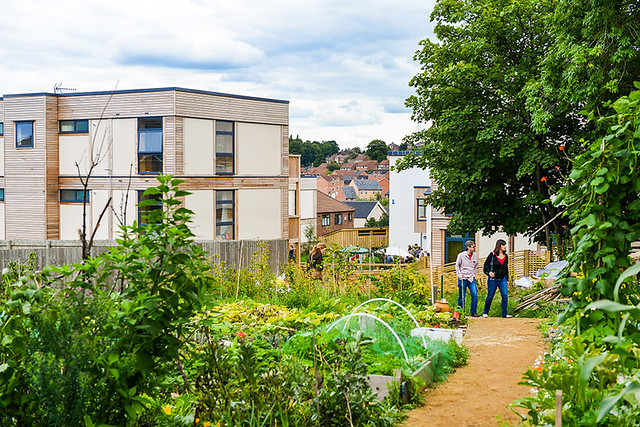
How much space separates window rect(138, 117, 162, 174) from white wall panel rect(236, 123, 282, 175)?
3.30 m

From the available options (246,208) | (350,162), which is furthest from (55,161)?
(350,162)

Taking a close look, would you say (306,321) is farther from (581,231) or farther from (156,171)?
(156,171)

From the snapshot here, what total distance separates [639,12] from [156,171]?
1784cm

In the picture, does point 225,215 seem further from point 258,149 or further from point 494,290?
point 494,290

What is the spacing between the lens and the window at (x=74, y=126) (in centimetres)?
2517

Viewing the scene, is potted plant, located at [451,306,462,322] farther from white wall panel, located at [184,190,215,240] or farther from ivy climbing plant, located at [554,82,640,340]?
white wall panel, located at [184,190,215,240]

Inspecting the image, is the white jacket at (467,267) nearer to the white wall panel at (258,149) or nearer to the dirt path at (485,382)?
the dirt path at (485,382)

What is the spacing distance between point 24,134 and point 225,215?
881 cm

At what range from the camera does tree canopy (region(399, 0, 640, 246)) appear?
15.8 meters

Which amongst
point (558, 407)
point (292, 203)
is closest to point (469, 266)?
point (558, 407)

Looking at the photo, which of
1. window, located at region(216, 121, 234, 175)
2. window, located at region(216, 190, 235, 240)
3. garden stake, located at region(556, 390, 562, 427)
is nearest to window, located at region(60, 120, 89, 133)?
window, located at region(216, 121, 234, 175)

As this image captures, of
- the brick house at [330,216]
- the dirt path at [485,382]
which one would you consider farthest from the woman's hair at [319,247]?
the brick house at [330,216]

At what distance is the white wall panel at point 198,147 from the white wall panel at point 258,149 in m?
1.39

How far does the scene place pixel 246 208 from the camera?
26.6m
